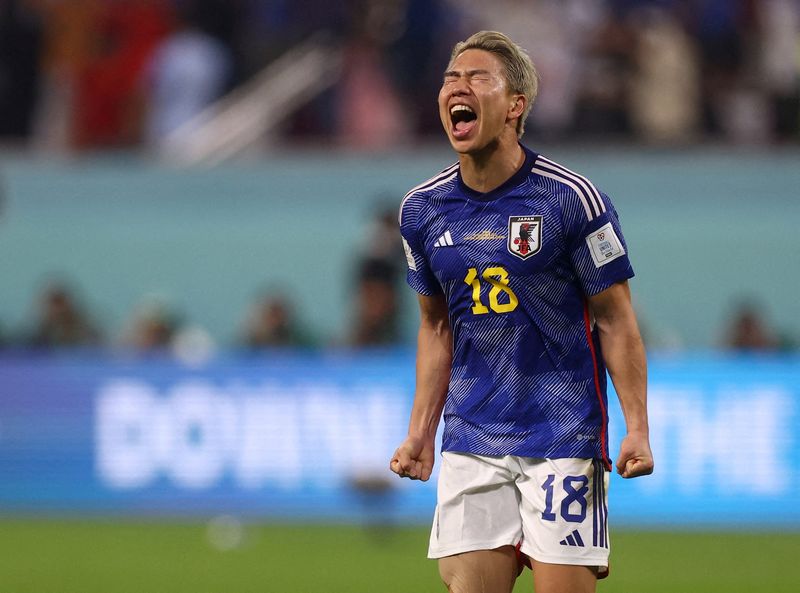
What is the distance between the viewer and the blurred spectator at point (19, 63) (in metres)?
14.6

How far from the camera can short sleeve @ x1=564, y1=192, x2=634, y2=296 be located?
4.92 m

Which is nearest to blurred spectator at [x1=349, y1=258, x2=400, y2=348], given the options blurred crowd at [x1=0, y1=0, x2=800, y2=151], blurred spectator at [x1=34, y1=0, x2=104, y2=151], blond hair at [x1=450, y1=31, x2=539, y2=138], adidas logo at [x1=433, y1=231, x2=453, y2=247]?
blurred crowd at [x1=0, y1=0, x2=800, y2=151]

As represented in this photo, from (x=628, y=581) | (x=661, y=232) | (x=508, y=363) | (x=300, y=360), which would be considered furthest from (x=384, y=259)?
(x=508, y=363)

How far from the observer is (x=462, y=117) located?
16.5ft

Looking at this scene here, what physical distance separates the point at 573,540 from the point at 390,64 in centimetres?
981

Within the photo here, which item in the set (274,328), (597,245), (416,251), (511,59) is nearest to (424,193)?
(416,251)

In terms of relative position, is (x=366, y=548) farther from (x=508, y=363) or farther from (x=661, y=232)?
(x=508, y=363)

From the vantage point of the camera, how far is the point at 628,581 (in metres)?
9.34

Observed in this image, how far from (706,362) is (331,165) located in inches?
166

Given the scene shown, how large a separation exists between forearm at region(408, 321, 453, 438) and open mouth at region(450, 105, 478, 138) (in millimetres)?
749

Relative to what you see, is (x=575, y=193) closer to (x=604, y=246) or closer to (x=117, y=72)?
(x=604, y=246)

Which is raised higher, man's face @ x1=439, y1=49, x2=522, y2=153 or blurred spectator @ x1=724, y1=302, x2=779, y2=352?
man's face @ x1=439, y1=49, x2=522, y2=153

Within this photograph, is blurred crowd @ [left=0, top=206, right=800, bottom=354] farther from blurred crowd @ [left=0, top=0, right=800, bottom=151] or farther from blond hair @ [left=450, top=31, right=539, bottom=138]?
blond hair @ [left=450, top=31, right=539, bottom=138]

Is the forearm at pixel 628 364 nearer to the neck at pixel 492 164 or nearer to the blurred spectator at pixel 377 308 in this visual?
the neck at pixel 492 164
